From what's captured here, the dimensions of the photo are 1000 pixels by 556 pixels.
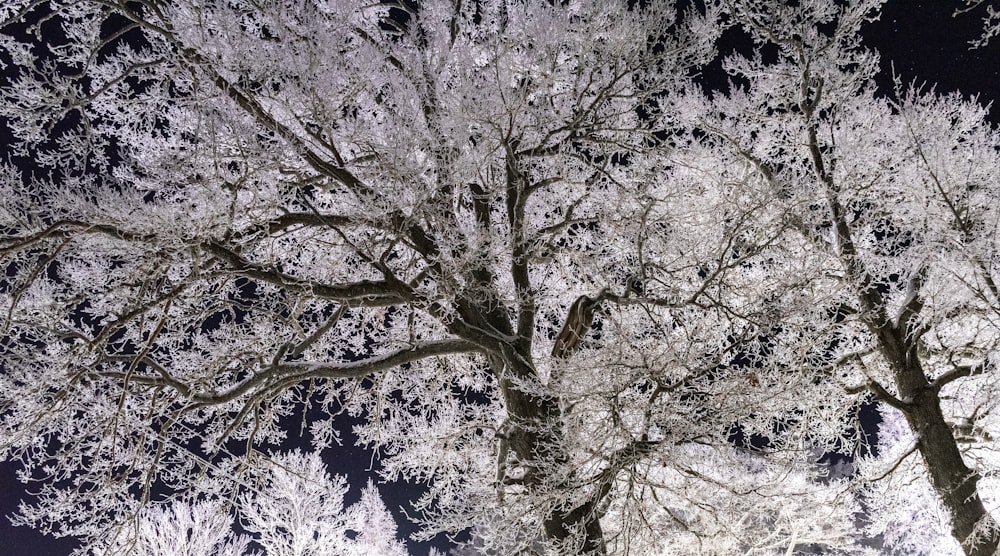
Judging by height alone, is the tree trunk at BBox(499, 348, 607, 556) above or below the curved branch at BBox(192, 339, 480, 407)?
below

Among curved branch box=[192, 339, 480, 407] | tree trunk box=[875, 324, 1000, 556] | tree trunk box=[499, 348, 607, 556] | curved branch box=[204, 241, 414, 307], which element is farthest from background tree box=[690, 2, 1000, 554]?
curved branch box=[204, 241, 414, 307]

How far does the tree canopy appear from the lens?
452cm

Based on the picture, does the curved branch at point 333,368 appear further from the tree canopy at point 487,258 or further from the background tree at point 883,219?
the background tree at point 883,219

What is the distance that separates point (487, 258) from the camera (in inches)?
186

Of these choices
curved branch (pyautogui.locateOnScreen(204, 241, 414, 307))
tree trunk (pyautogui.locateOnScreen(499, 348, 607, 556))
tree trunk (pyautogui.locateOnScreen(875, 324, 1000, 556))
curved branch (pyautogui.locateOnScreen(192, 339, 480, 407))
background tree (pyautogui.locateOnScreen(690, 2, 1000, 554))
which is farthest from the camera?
background tree (pyautogui.locateOnScreen(690, 2, 1000, 554))

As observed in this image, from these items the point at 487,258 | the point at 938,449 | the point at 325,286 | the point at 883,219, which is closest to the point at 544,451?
the point at 487,258

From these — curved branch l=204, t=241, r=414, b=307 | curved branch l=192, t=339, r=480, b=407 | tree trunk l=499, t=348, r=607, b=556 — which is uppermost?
curved branch l=204, t=241, r=414, b=307

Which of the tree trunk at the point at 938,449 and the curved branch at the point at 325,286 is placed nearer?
the curved branch at the point at 325,286

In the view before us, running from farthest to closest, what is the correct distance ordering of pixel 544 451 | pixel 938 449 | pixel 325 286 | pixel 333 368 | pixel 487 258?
pixel 938 449 → pixel 333 368 → pixel 325 286 → pixel 544 451 → pixel 487 258

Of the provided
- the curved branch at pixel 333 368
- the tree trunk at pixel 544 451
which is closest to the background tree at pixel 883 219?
the tree trunk at pixel 544 451

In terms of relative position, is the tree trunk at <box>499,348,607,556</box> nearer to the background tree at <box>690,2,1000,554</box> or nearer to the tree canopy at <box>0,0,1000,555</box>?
the tree canopy at <box>0,0,1000,555</box>

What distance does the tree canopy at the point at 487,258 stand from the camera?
178 inches

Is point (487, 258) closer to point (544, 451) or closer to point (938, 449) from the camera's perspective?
point (544, 451)

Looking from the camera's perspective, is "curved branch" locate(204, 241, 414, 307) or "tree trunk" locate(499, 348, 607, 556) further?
"curved branch" locate(204, 241, 414, 307)
